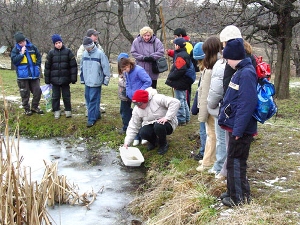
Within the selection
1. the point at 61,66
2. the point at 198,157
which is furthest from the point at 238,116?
the point at 61,66

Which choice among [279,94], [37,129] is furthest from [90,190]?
[279,94]

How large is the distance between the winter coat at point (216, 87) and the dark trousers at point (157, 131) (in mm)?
1237

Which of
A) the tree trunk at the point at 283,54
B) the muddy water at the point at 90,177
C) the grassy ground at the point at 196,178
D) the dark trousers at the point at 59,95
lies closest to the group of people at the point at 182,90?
the dark trousers at the point at 59,95

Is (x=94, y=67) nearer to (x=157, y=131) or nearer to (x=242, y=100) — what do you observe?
(x=157, y=131)

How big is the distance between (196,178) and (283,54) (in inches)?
325

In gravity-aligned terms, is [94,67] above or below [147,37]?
below

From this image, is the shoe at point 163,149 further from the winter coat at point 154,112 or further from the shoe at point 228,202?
the shoe at point 228,202

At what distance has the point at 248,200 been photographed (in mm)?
3732

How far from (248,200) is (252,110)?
3.11ft

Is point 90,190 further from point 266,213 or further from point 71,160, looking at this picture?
point 266,213

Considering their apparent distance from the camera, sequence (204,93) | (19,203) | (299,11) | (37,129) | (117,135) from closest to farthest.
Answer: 1. (19,203)
2. (204,93)
3. (117,135)
4. (37,129)
5. (299,11)

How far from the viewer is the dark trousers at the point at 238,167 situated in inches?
140

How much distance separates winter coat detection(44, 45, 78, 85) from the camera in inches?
285

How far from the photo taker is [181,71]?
624 cm
